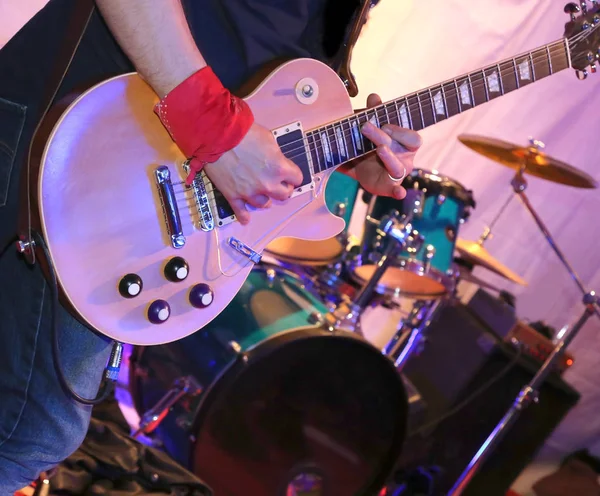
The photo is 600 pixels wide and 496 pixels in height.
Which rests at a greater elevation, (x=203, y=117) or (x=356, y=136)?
(x=356, y=136)

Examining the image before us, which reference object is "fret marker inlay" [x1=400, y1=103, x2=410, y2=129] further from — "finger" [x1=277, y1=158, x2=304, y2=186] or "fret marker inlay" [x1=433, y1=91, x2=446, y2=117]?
"finger" [x1=277, y1=158, x2=304, y2=186]

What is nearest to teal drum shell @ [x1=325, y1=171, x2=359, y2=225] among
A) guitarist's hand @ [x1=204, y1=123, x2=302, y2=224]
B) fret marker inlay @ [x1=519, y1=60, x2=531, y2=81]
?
fret marker inlay @ [x1=519, y1=60, x2=531, y2=81]

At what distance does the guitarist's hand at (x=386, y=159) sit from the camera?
112 cm

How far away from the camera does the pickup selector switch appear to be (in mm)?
952

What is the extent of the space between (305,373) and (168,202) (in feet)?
3.10

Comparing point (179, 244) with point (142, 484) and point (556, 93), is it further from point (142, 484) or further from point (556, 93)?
point (556, 93)

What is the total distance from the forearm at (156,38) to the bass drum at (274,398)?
0.89m

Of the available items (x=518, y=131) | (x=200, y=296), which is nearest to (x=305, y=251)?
(x=200, y=296)

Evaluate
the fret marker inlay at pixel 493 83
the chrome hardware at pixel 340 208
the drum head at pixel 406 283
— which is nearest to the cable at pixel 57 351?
the fret marker inlay at pixel 493 83

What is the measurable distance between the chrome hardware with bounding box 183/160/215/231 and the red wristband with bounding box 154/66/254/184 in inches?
3.8

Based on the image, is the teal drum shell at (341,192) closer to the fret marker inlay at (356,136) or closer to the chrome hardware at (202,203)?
the fret marker inlay at (356,136)

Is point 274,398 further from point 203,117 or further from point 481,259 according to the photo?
point 481,259

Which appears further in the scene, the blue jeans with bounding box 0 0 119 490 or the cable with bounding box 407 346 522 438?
the cable with bounding box 407 346 522 438

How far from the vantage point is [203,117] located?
844 millimetres
